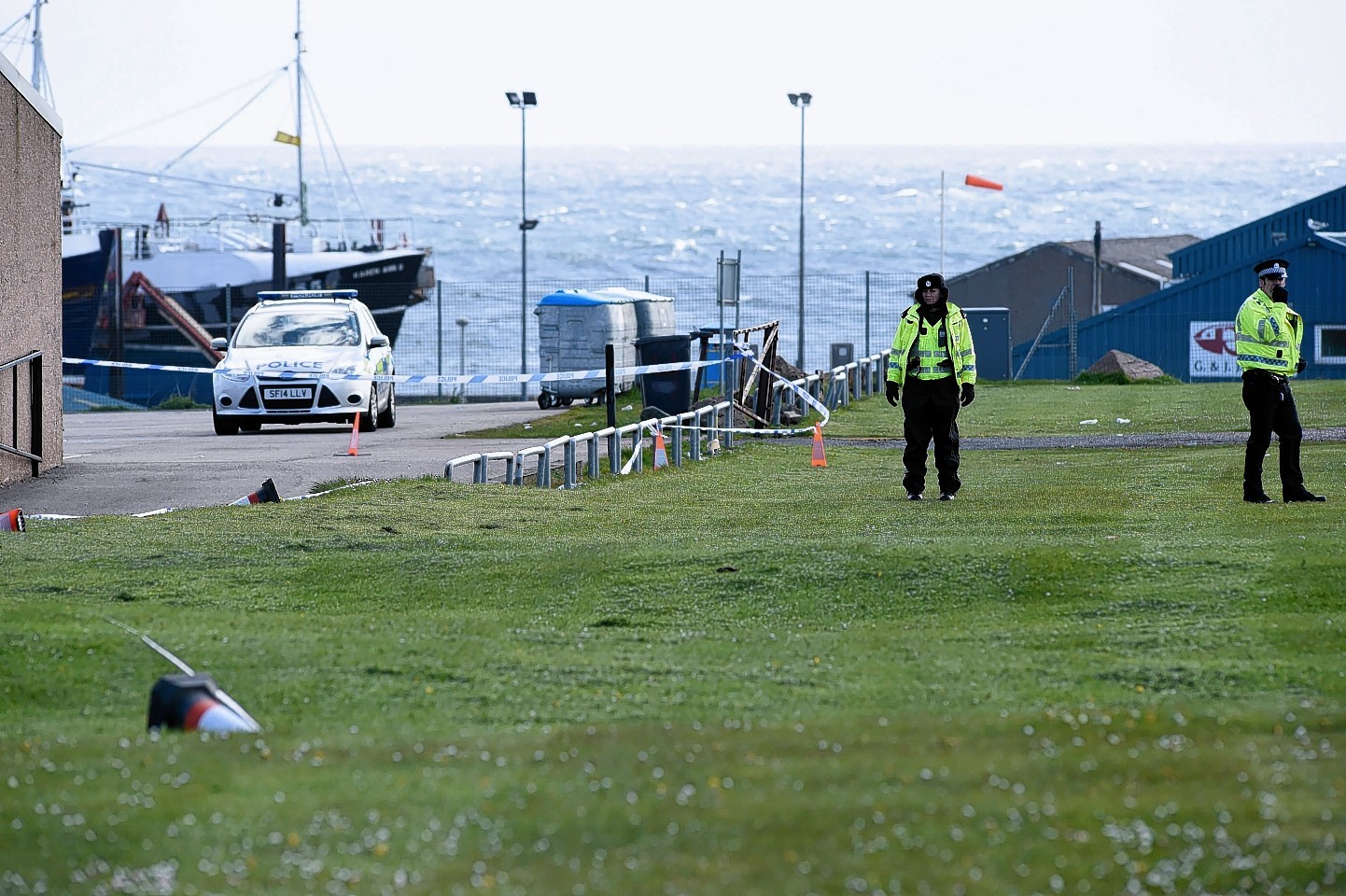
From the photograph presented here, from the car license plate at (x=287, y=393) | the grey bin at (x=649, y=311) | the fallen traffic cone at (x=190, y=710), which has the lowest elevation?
the fallen traffic cone at (x=190, y=710)

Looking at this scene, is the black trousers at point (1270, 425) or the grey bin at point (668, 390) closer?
the black trousers at point (1270, 425)

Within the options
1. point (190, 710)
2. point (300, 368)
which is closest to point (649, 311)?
point (300, 368)

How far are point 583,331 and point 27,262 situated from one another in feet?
56.8

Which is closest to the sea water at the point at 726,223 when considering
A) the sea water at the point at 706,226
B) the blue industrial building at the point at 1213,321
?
the sea water at the point at 706,226

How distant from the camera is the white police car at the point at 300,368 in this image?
22906 mm

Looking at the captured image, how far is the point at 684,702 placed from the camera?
6535mm

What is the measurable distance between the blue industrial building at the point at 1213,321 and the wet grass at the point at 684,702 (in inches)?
1123

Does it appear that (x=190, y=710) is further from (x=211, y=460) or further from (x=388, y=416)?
(x=388, y=416)

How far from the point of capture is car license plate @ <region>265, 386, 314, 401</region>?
75.0 feet

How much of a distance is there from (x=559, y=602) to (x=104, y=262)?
137 feet

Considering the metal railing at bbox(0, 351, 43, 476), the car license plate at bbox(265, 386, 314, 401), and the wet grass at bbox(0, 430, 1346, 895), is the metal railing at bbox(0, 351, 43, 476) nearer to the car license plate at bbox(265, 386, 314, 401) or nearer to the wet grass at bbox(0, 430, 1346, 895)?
the wet grass at bbox(0, 430, 1346, 895)

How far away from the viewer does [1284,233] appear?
44.7 m

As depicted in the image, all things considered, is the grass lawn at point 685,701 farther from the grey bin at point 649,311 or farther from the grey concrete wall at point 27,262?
the grey bin at point 649,311

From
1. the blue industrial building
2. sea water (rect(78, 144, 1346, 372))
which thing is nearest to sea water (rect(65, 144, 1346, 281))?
sea water (rect(78, 144, 1346, 372))
